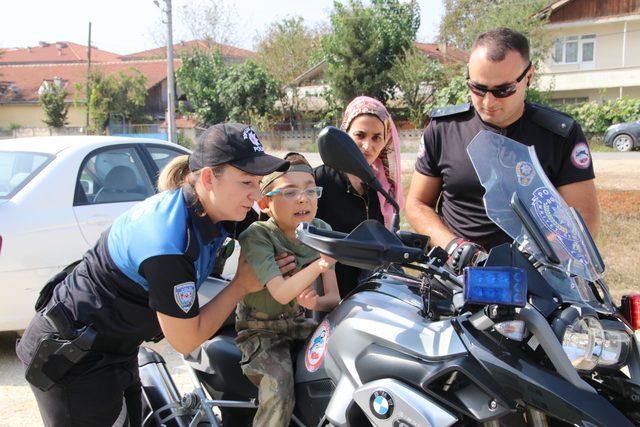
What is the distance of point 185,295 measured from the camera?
1820mm

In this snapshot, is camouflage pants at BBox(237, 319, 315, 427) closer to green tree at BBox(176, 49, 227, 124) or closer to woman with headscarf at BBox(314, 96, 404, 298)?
woman with headscarf at BBox(314, 96, 404, 298)

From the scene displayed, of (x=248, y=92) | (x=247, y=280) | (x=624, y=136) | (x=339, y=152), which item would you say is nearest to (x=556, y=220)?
(x=339, y=152)

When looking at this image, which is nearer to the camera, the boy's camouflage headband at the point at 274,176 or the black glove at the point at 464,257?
the black glove at the point at 464,257

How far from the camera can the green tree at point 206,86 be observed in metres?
30.4

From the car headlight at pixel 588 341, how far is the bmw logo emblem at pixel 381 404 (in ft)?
1.43

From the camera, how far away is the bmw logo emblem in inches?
58.9

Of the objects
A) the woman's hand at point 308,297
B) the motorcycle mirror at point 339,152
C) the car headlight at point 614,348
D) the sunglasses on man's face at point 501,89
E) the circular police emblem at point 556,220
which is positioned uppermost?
the sunglasses on man's face at point 501,89

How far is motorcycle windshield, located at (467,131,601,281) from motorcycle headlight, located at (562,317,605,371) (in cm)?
19

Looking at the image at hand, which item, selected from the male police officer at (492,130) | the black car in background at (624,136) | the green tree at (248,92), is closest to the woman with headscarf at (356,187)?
the male police officer at (492,130)

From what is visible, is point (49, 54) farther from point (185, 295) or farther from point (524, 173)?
point (524, 173)

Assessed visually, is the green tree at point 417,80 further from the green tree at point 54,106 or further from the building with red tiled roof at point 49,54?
the building with red tiled roof at point 49,54

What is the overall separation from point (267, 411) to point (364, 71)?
2735cm

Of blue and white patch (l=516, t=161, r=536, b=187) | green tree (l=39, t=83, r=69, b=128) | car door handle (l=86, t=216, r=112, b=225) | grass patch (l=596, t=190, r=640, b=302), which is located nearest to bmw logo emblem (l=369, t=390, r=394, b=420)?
blue and white patch (l=516, t=161, r=536, b=187)

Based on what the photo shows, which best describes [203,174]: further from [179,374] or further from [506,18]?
[506,18]
